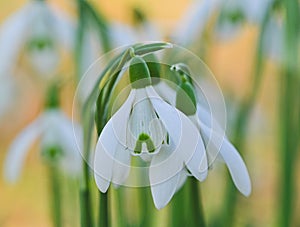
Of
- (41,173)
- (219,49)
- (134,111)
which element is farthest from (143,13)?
(134,111)

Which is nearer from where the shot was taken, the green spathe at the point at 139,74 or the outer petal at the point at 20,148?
the green spathe at the point at 139,74

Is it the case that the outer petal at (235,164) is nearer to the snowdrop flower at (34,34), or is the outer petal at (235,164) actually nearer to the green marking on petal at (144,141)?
the green marking on petal at (144,141)

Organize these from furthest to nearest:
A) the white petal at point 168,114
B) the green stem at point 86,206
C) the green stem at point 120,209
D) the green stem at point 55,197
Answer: the green stem at point 55,197 < the green stem at point 120,209 < the green stem at point 86,206 < the white petal at point 168,114

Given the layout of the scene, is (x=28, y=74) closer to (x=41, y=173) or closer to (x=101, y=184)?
(x=41, y=173)

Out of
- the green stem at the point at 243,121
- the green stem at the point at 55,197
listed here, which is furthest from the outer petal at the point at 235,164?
the green stem at the point at 55,197

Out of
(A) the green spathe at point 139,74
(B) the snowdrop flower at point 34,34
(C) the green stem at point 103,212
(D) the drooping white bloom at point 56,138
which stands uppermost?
(B) the snowdrop flower at point 34,34

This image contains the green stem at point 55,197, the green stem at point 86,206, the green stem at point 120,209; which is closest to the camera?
the green stem at point 86,206

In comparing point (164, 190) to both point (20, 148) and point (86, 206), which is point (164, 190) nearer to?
point (86, 206)

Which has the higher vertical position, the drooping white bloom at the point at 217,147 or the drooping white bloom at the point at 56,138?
the drooping white bloom at the point at 56,138

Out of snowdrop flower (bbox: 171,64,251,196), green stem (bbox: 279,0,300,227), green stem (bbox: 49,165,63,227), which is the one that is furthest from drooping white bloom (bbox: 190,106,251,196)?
green stem (bbox: 49,165,63,227)
